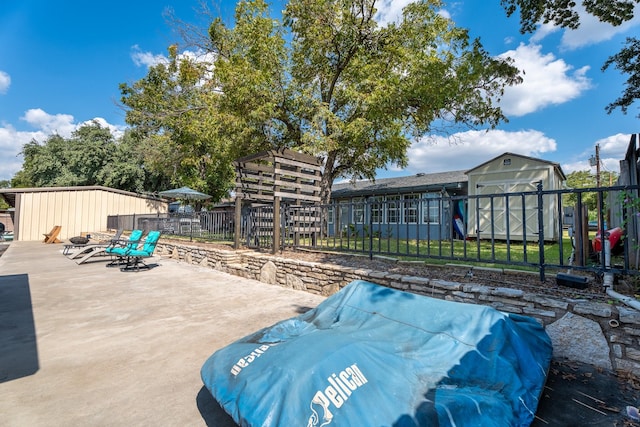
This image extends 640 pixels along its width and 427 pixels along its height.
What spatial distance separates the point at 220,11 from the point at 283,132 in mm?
5944

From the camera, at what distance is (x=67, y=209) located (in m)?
19.0

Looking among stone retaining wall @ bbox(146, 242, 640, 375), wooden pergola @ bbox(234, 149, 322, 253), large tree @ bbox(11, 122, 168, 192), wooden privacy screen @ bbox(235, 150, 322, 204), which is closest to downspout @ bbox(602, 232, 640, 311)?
stone retaining wall @ bbox(146, 242, 640, 375)

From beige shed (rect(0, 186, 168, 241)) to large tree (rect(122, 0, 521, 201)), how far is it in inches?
523

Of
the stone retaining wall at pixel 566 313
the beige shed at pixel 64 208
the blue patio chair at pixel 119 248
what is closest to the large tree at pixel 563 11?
the stone retaining wall at pixel 566 313

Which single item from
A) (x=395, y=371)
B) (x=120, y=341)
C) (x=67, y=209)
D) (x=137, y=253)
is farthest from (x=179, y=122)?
(x=395, y=371)

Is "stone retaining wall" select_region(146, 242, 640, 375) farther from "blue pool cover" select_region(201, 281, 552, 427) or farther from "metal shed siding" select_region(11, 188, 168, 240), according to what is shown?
"metal shed siding" select_region(11, 188, 168, 240)

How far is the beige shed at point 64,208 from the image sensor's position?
58.3 feet

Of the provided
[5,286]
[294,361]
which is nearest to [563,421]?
[294,361]

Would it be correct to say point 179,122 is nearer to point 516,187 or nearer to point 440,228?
point 440,228

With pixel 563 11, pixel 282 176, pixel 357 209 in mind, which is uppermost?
pixel 563 11

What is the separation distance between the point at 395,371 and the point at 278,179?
18.7 feet

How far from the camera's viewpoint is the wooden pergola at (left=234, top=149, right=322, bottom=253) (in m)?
7.02

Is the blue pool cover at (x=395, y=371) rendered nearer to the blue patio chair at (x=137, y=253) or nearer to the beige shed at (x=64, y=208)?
the blue patio chair at (x=137, y=253)

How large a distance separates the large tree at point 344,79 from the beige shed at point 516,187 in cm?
195
